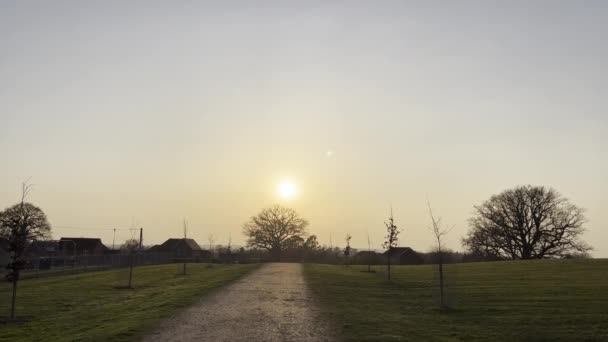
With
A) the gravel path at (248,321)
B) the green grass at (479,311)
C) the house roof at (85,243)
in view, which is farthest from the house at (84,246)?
the gravel path at (248,321)

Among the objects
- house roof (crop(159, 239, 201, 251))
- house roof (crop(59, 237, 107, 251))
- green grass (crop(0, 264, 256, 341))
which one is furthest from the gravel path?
house roof (crop(59, 237, 107, 251))

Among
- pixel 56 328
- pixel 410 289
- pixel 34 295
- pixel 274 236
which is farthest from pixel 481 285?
pixel 274 236

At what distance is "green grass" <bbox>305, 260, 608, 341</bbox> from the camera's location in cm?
1399

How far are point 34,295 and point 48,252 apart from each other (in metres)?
70.3

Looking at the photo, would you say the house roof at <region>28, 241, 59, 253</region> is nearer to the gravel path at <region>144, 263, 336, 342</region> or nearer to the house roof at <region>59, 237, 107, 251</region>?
the house roof at <region>59, 237, 107, 251</region>

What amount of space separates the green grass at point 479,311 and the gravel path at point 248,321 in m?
0.96

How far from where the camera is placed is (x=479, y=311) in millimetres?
18547

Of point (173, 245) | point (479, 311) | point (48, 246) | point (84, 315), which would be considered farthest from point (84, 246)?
point (479, 311)

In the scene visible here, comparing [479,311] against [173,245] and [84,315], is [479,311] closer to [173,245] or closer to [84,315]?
[84,315]

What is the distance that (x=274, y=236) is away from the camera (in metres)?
102

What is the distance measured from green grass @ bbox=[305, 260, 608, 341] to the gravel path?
0.96 meters

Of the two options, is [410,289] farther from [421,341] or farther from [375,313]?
[421,341]

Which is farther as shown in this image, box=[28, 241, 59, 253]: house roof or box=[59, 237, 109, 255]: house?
box=[59, 237, 109, 255]: house

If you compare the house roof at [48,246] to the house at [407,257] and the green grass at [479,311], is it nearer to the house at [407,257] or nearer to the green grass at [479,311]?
the house at [407,257]
